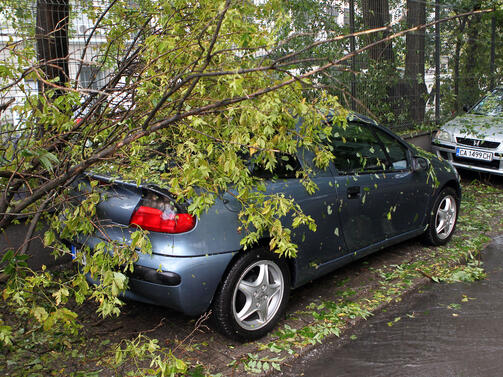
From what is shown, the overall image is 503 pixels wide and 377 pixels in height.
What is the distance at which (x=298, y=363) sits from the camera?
355 cm

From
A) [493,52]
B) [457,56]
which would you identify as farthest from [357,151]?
[493,52]

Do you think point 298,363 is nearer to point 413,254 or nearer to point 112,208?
point 112,208

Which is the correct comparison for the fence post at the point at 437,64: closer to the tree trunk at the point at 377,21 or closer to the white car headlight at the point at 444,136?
the white car headlight at the point at 444,136

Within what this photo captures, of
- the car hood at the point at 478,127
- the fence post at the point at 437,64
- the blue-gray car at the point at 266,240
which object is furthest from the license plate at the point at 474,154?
the blue-gray car at the point at 266,240

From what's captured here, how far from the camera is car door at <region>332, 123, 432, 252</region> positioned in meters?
4.49

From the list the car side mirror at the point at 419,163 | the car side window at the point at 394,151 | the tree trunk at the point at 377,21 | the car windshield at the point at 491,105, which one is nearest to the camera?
the car side window at the point at 394,151

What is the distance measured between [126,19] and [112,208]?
216 cm

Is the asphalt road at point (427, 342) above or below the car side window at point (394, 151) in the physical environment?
below

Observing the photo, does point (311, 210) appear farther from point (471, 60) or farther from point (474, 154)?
point (471, 60)

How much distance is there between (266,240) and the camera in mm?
3738

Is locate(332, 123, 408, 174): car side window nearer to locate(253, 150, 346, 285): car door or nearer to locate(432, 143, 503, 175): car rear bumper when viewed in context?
locate(253, 150, 346, 285): car door

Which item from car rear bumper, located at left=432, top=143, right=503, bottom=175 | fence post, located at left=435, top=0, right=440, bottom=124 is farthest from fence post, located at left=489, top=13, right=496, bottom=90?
car rear bumper, located at left=432, top=143, right=503, bottom=175

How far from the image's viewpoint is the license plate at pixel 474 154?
893cm

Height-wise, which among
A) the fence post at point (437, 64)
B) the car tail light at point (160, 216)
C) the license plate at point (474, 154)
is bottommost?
the license plate at point (474, 154)
